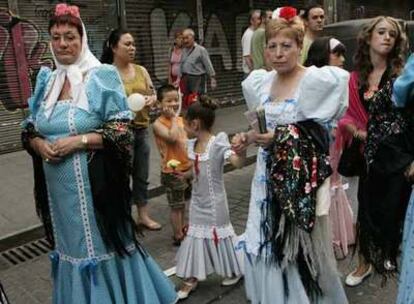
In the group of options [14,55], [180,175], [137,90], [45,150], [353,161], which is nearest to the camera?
[45,150]

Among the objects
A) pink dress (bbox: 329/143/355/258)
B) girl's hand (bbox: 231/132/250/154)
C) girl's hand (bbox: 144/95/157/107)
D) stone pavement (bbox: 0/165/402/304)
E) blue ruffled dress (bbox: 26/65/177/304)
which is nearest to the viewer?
blue ruffled dress (bbox: 26/65/177/304)

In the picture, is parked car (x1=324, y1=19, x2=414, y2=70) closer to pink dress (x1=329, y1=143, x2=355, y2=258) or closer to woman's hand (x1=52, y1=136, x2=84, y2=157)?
pink dress (x1=329, y1=143, x2=355, y2=258)

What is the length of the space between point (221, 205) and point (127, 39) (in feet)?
5.64

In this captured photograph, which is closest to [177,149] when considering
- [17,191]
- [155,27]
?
[17,191]

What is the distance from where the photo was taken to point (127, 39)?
434 cm

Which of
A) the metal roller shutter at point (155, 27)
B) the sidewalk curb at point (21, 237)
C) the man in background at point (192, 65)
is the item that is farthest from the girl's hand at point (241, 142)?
the metal roller shutter at point (155, 27)

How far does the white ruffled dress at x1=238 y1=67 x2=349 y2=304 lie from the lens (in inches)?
101

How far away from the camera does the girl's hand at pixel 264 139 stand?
2.62 m

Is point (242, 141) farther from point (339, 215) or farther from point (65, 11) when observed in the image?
point (339, 215)

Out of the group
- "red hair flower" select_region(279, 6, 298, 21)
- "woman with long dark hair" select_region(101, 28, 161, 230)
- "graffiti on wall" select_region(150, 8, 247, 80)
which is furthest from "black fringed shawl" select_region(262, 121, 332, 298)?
"graffiti on wall" select_region(150, 8, 247, 80)

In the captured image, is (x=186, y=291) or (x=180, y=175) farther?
(x=180, y=175)

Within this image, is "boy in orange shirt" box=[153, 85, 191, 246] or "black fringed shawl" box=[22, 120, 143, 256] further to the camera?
"boy in orange shirt" box=[153, 85, 191, 246]

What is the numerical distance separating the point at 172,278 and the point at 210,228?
56 centimetres

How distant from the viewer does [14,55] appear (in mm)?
7730
